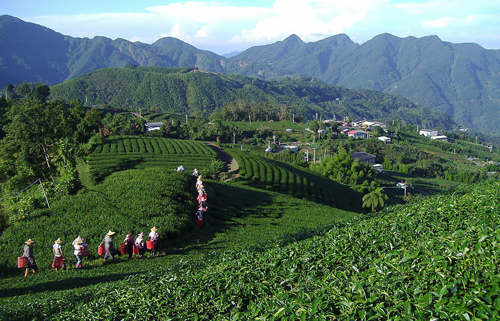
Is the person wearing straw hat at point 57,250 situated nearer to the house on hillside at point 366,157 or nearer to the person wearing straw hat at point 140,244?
the person wearing straw hat at point 140,244

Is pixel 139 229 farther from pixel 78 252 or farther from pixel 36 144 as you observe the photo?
pixel 36 144

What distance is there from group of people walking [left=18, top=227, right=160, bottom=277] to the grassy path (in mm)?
362

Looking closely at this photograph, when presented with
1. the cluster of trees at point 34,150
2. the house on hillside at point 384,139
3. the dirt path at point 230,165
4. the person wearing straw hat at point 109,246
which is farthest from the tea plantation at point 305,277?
the house on hillside at point 384,139

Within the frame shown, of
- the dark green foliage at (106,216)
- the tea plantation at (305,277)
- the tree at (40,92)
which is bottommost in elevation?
the dark green foliage at (106,216)

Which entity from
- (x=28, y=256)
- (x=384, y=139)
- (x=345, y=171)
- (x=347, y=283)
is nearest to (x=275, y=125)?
(x=384, y=139)

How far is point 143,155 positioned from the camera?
37156mm

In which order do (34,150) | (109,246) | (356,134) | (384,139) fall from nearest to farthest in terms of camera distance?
(109,246) → (34,150) → (384,139) → (356,134)

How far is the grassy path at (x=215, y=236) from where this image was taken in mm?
11359

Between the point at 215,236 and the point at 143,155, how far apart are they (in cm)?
2213

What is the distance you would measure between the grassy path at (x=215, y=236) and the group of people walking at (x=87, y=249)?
0.36 metres

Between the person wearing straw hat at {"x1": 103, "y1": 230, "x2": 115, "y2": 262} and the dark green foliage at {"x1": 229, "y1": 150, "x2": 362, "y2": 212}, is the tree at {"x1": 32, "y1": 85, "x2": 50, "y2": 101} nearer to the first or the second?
the dark green foliage at {"x1": 229, "y1": 150, "x2": 362, "y2": 212}

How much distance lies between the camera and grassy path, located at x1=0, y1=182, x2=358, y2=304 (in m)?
11.4

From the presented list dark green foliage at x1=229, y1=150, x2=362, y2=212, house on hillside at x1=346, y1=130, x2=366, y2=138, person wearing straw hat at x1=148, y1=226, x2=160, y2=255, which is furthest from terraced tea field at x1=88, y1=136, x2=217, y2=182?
house on hillside at x1=346, y1=130, x2=366, y2=138

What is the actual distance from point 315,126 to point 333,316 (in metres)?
113
